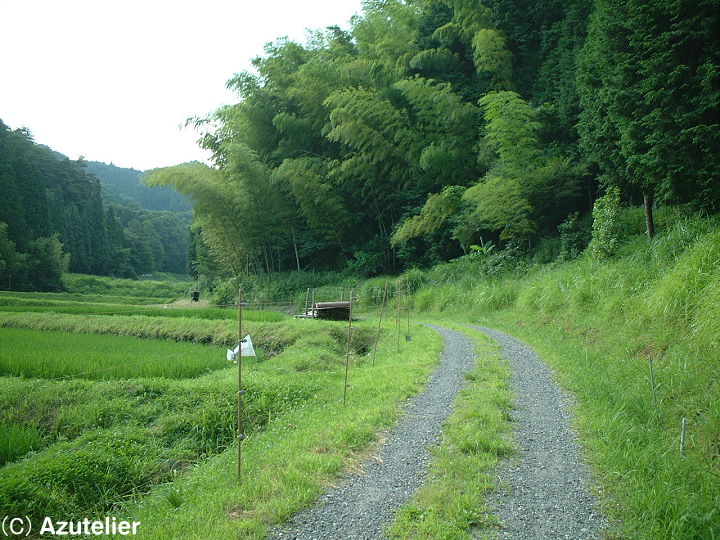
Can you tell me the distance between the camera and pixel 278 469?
10.9 ft

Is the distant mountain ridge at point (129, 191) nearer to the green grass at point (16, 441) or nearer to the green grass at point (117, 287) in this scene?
the green grass at point (117, 287)

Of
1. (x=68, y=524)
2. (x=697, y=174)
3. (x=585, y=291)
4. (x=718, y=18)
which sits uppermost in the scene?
(x=718, y=18)

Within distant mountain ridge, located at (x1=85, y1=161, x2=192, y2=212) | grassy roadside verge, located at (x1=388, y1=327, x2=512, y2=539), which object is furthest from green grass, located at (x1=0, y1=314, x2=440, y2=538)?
distant mountain ridge, located at (x1=85, y1=161, x2=192, y2=212)

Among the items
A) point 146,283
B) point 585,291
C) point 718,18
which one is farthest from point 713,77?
point 146,283

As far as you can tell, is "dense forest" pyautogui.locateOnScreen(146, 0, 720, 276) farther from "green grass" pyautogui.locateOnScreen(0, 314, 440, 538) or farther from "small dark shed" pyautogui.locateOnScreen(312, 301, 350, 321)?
"green grass" pyautogui.locateOnScreen(0, 314, 440, 538)

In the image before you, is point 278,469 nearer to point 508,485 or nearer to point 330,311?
point 508,485

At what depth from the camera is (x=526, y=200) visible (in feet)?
42.5

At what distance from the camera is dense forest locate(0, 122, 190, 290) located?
1566 centimetres

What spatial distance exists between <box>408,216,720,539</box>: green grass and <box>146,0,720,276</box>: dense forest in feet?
5.73

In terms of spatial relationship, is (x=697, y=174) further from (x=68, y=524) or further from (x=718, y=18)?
(x=68, y=524)

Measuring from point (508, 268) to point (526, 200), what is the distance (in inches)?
82.9

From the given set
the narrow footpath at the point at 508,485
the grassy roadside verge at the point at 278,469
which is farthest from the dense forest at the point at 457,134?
the grassy roadside verge at the point at 278,469

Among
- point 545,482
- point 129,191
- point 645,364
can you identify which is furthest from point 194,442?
point 129,191

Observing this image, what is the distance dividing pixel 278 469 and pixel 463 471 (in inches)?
52.3
